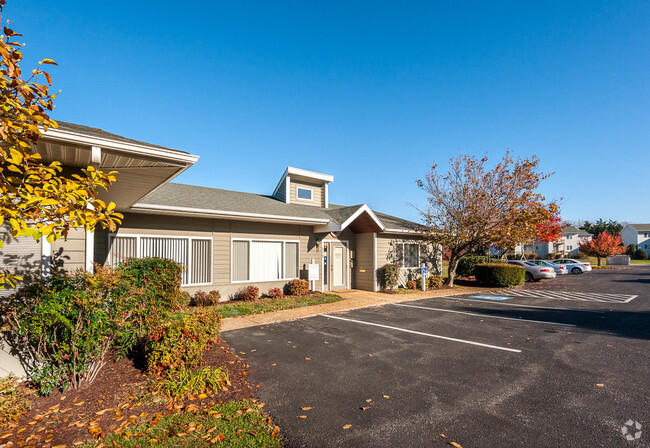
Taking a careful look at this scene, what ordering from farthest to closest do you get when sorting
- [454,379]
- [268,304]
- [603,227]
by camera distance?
[603,227]
[268,304]
[454,379]

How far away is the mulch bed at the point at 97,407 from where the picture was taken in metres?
3.38

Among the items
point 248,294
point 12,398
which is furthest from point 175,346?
point 248,294

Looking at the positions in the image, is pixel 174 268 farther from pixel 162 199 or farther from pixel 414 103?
pixel 414 103

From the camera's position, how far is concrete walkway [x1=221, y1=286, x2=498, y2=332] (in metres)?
9.07

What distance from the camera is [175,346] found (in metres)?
4.81

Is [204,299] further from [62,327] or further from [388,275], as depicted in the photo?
[388,275]

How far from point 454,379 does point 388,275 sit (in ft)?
35.5

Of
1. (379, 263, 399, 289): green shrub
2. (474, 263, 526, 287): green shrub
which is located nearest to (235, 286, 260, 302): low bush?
(379, 263, 399, 289): green shrub

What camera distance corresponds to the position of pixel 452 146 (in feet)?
60.4

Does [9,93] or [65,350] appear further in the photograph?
[65,350]

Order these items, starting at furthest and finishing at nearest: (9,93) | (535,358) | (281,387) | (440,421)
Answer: (535,358)
(281,387)
(440,421)
(9,93)

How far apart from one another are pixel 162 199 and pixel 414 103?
13192 mm

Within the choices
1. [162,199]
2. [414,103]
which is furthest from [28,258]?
[414,103]

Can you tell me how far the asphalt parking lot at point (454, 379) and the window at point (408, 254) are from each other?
25.8 feet
